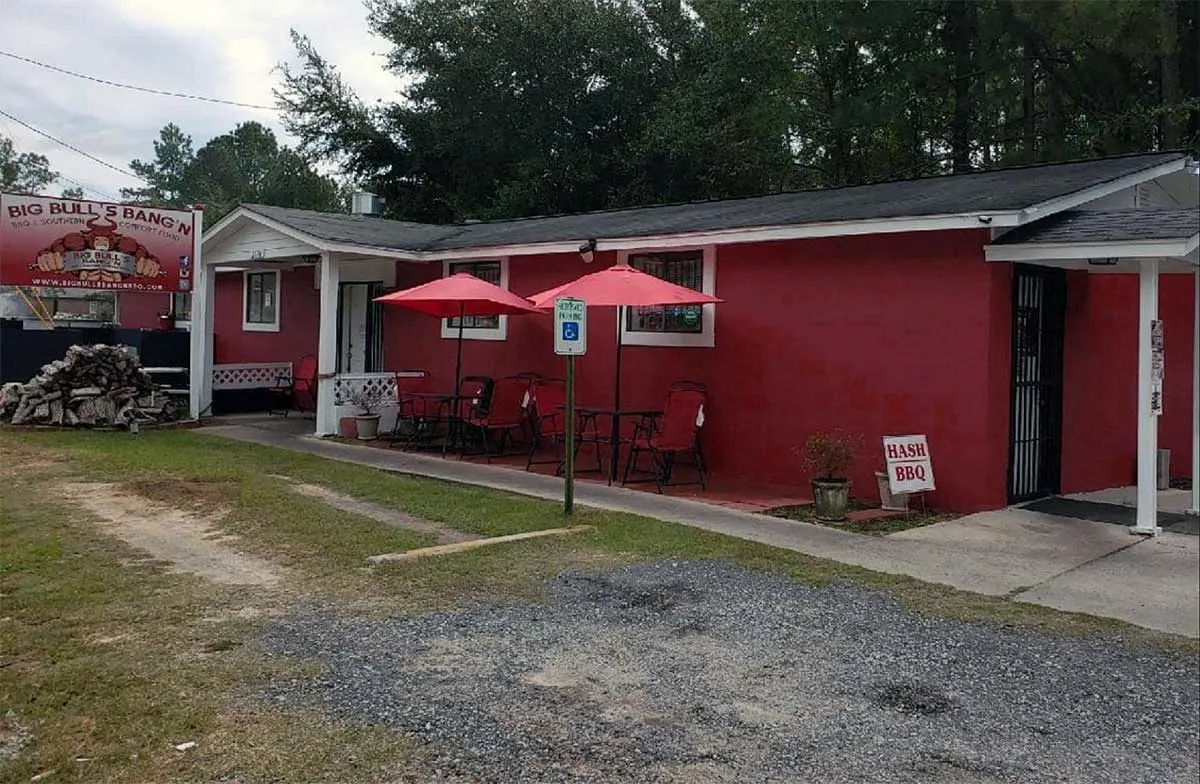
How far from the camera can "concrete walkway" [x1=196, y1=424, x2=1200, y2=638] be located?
18.2 ft

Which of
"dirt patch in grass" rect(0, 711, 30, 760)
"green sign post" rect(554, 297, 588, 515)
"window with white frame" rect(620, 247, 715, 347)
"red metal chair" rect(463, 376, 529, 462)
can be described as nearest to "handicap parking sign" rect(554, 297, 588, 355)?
"green sign post" rect(554, 297, 588, 515)

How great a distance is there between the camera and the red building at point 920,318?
7.93 meters

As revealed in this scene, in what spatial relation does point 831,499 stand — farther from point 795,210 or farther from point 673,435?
point 795,210

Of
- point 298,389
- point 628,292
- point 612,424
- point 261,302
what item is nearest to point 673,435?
point 612,424

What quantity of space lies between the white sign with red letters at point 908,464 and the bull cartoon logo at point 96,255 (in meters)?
10.6

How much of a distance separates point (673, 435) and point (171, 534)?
4563 mm

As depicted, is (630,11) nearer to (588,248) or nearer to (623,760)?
(588,248)

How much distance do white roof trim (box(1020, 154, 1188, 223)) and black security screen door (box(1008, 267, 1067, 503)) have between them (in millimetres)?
638

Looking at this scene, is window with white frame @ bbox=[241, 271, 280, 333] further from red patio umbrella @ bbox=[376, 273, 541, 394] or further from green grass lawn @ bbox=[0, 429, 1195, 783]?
green grass lawn @ bbox=[0, 429, 1195, 783]

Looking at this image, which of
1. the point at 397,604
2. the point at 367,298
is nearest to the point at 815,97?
the point at 367,298

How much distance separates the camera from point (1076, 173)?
902 cm

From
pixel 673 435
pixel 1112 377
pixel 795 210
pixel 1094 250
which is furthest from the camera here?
pixel 795 210

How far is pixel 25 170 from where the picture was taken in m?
65.1

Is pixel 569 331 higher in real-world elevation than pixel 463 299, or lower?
lower
